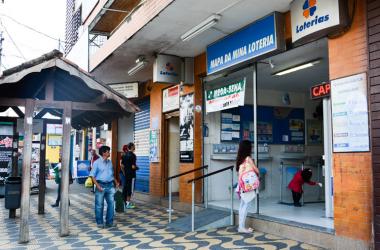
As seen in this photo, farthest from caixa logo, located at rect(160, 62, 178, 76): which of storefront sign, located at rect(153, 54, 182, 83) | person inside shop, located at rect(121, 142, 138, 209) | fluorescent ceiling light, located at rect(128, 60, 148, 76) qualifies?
person inside shop, located at rect(121, 142, 138, 209)

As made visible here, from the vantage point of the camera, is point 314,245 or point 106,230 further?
point 106,230

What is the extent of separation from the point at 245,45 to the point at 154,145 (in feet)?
17.4

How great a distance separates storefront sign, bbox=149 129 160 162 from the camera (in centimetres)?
1175

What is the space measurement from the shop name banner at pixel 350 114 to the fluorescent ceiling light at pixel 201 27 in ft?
8.01

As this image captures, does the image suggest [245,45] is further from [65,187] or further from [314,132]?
[314,132]

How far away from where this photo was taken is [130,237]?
275 inches

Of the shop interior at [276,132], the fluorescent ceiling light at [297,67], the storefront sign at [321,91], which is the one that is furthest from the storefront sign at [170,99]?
the storefront sign at [321,91]

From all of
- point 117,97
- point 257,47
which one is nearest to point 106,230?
point 117,97

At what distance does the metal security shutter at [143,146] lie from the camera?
12727 millimetres

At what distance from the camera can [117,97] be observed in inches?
285

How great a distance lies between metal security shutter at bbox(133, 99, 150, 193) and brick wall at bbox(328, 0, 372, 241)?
783 centimetres

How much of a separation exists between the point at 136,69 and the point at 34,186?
8.27 m

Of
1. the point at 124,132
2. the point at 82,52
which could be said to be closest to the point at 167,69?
the point at 82,52

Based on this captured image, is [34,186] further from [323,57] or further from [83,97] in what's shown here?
[323,57]
